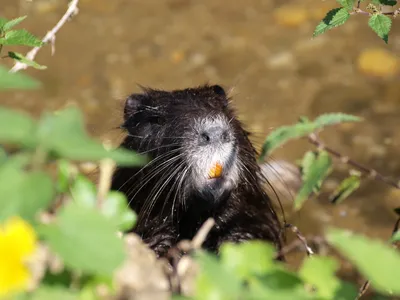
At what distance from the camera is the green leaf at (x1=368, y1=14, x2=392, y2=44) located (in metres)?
2.79

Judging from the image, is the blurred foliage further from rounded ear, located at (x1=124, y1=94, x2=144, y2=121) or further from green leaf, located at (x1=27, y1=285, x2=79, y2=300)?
rounded ear, located at (x1=124, y1=94, x2=144, y2=121)

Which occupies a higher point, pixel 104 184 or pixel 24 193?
pixel 24 193

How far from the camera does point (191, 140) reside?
348 centimetres

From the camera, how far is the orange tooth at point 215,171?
3.43 metres

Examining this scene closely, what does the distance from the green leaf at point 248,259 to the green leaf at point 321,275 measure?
0.07m

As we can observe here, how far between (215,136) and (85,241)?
Answer: 2.09 metres

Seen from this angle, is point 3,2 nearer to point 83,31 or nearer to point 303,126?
point 83,31

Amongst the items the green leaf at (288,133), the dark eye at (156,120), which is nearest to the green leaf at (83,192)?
the green leaf at (288,133)

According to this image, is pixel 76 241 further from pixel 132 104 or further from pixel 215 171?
pixel 132 104

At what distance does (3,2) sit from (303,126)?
598cm

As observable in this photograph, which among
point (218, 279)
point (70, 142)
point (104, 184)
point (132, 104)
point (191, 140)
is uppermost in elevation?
point (70, 142)

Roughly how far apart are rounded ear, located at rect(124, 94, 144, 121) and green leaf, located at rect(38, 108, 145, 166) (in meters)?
2.75

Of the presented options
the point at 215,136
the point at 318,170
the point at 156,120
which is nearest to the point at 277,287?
the point at 318,170

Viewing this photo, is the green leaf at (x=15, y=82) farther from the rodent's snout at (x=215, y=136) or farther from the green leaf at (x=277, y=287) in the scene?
the rodent's snout at (x=215, y=136)
